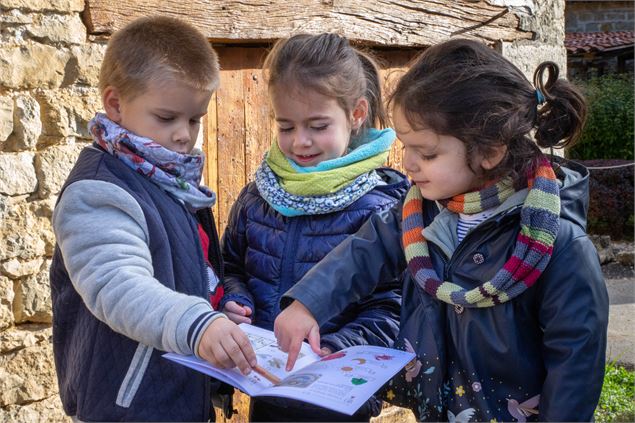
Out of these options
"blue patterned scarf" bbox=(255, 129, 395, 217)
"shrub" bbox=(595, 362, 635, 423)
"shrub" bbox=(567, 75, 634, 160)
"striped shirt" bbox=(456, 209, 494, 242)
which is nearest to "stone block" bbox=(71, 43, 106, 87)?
"blue patterned scarf" bbox=(255, 129, 395, 217)

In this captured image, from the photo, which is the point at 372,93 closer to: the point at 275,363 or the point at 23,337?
the point at 275,363

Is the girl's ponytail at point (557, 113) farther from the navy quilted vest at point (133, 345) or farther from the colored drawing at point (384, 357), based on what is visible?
the navy quilted vest at point (133, 345)

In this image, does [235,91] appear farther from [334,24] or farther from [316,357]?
[316,357]

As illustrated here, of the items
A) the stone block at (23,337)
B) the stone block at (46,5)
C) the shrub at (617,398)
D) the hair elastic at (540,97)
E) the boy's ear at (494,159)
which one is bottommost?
the shrub at (617,398)

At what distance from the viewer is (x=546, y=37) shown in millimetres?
5082

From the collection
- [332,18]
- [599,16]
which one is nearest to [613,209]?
[332,18]

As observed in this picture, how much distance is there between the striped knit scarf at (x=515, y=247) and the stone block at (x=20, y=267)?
1.56 meters

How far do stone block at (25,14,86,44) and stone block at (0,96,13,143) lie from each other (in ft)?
0.82

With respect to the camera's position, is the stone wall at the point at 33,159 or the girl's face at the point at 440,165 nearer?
the girl's face at the point at 440,165

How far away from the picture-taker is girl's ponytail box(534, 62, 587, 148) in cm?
213

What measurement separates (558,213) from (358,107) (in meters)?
0.80

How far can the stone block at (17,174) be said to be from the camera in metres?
2.98

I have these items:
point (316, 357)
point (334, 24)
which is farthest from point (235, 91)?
point (316, 357)

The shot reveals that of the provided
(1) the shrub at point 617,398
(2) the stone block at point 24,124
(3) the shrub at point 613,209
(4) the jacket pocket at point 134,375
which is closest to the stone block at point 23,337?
(2) the stone block at point 24,124
